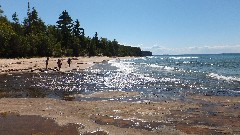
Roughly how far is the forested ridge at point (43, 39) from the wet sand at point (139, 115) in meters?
59.8

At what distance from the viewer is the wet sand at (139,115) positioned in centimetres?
1095

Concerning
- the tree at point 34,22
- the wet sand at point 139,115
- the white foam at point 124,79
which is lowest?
the white foam at point 124,79

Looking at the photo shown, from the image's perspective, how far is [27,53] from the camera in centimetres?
7988

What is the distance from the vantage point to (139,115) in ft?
43.7

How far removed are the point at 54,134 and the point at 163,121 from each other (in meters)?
4.44

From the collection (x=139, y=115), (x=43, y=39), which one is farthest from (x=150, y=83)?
(x=43, y=39)

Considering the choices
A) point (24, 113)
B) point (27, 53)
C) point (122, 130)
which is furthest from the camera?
point (27, 53)

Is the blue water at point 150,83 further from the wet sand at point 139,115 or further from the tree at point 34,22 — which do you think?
the tree at point 34,22

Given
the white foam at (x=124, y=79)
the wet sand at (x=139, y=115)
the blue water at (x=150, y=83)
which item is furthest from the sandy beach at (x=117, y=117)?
the white foam at (x=124, y=79)

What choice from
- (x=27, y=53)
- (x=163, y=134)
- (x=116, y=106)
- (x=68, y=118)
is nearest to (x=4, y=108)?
(x=68, y=118)

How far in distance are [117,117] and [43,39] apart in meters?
79.0

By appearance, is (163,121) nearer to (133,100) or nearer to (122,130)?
(122,130)

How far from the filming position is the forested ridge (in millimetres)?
73562

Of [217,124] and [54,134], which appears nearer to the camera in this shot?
[54,134]
